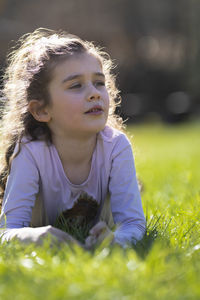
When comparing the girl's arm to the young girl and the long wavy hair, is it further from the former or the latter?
the long wavy hair

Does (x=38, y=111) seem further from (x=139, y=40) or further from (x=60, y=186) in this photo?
(x=139, y=40)

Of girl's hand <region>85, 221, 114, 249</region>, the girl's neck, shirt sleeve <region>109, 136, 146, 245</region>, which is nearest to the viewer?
girl's hand <region>85, 221, 114, 249</region>

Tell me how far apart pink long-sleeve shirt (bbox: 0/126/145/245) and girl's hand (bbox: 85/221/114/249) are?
35 cm

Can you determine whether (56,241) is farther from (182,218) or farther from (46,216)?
(182,218)

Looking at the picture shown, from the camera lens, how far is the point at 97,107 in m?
2.76

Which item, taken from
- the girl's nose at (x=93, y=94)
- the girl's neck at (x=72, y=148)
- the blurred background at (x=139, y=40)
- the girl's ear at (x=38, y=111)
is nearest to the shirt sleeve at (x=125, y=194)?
the girl's neck at (x=72, y=148)

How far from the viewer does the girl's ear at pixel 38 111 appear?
2.95 meters

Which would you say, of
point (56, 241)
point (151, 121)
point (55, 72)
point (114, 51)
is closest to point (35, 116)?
point (55, 72)

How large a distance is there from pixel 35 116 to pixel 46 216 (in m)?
0.59

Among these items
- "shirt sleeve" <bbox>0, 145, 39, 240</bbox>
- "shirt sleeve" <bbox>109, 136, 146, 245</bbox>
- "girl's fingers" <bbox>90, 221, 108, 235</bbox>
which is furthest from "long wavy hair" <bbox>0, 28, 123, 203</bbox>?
"girl's fingers" <bbox>90, 221, 108, 235</bbox>

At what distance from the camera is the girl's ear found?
9.68 feet

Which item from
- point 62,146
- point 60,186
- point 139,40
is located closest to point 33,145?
point 62,146

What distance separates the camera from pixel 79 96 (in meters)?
2.75

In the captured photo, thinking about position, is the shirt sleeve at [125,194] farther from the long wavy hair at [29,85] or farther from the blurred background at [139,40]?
the blurred background at [139,40]
